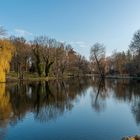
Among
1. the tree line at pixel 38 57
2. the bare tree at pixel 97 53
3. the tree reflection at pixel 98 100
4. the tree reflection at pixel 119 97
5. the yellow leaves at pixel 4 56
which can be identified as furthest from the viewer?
the bare tree at pixel 97 53

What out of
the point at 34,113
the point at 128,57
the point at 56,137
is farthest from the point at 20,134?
the point at 128,57

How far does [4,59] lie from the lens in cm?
4125

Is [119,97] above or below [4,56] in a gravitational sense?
below

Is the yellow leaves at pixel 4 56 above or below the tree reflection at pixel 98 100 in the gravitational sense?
above

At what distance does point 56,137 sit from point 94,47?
81.7 m

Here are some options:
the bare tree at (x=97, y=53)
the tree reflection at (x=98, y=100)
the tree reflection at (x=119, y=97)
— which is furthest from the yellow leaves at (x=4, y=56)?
the bare tree at (x=97, y=53)

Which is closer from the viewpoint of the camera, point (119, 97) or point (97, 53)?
point (119, 97)

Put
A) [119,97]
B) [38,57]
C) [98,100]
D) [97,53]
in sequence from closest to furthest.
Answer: [98,100] → [119,97] → [38,57] → [97,53]

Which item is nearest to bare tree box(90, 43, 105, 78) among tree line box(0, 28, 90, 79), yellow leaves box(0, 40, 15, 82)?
tree line box(0, 28, 90, 79)

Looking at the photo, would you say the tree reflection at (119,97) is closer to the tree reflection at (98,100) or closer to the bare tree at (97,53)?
the tree reflection at (98,100)

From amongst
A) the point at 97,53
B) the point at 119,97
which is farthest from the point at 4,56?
the point at 97,53

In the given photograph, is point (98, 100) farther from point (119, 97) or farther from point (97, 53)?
point (97, 53)

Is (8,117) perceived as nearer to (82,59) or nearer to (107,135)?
(107,135)

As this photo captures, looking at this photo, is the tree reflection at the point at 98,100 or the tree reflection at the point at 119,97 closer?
the tree reflection at the point at 119,97
